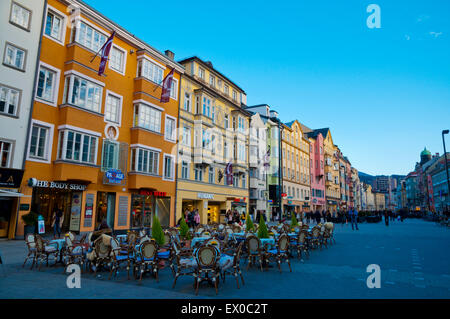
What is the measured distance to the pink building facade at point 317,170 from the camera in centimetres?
6418

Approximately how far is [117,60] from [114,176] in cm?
910

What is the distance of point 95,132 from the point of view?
20125mm

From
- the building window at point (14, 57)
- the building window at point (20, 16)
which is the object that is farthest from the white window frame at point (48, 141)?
the building window at point (20, 16)

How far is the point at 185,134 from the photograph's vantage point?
29.0m

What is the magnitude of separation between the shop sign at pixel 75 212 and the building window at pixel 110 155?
2486 millimetres

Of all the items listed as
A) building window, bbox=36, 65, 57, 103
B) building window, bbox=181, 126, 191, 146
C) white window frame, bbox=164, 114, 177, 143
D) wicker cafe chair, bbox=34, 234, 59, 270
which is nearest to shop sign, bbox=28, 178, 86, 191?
building window, bbox=36, 65, 57, 103

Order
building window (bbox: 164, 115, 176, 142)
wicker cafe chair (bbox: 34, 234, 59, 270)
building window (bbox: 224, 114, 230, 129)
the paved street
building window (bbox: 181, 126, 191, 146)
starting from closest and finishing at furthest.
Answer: the paved street, wicker cafe chair (bbox: 34, 234, 59, 270), building window (bbox: 164, 115, 176, 142), building window (bbox: 181, 126, 191, 146), building window (bbox: 224, 114, 230, 129)

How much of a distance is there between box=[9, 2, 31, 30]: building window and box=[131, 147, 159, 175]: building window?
10261mm

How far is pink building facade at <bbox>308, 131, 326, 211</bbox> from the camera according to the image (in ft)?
211

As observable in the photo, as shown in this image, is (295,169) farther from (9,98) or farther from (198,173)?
(9,98)

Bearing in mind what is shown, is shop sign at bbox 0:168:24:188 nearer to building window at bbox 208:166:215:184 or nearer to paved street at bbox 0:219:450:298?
paved street at bbox 0:219:450:298

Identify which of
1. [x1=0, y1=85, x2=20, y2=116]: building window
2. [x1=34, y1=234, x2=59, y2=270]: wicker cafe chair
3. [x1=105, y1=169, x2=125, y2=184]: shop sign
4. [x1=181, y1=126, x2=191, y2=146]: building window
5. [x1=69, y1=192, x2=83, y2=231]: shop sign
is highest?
[x1=181, y1=126, x2=191, y2=146]: building window

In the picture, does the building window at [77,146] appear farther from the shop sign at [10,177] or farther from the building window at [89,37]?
the building window at [89,37]

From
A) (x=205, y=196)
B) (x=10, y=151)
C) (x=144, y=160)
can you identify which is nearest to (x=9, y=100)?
(x=10, y=151)
